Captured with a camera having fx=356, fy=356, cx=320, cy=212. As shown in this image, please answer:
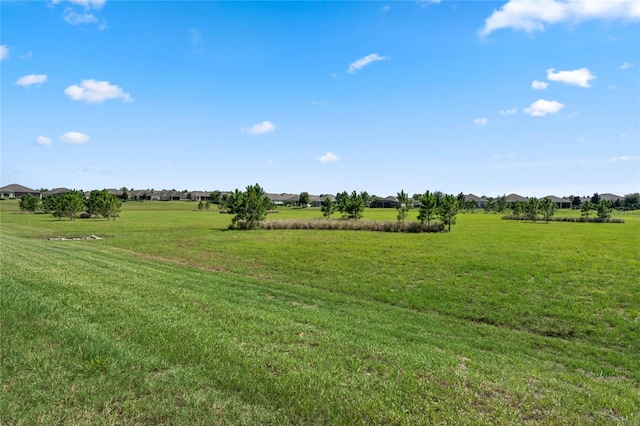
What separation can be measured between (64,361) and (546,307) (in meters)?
14.9

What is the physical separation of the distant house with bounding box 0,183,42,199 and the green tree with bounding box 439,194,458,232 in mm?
162459

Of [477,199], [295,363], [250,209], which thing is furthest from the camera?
[477,199]

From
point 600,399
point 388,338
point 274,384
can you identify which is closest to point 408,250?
point 388,338

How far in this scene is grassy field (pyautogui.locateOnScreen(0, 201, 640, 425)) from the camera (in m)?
4.98

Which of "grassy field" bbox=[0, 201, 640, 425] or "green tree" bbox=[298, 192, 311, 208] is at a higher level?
"green tree" bbox=[298, 192, 311, 208]

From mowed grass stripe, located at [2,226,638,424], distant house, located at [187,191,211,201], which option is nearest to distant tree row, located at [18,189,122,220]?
mowed grass stripe, located at [2,226,638,424]

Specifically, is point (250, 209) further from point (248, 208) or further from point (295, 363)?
point (295, 363)

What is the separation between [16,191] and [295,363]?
628 feet

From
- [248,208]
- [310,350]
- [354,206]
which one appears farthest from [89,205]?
[310,350]

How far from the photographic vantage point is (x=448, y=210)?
151ft

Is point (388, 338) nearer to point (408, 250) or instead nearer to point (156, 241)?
point (408, 250)

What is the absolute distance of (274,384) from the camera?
5.50 m

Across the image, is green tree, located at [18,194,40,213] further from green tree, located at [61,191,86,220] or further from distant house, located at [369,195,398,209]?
distant house, located at [369,195,398,209]

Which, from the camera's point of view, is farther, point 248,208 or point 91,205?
point 91,205
